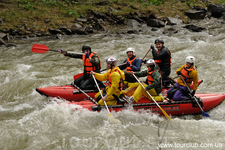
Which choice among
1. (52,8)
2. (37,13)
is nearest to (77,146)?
(37,13)

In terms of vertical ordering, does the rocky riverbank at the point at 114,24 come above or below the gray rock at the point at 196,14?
below

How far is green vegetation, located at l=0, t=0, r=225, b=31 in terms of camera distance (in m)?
16.5

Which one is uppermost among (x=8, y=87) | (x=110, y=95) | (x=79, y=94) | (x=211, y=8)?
(x=211, y=8)

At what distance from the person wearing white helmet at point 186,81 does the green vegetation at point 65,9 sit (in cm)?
1246

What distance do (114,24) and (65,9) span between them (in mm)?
4469

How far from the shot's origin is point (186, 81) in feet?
20.3

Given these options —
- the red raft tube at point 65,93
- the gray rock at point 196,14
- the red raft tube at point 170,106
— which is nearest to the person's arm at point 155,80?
the red raft tube at point 170,106

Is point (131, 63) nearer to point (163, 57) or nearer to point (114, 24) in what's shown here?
point (163, 57)

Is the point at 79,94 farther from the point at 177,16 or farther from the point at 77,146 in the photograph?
the point at 177,16

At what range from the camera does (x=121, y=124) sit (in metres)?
5.60

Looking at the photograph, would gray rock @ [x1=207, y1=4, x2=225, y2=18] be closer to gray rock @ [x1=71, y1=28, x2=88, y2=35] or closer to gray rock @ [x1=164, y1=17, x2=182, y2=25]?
gray rock @ [x1=164, y1=17, x2=182, y2=25]

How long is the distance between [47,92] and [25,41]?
898 centimetres

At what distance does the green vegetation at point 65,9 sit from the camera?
54.2 feet

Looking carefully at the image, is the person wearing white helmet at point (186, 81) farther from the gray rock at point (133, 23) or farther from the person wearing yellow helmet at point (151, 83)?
the gray rock at point (133, 23)
